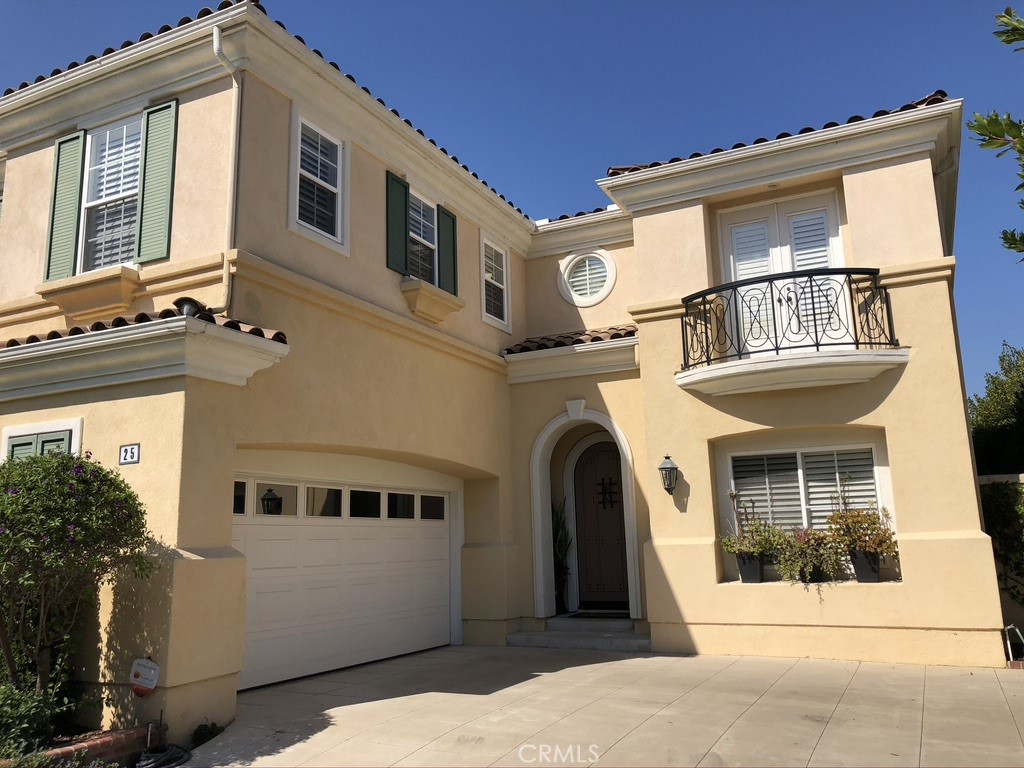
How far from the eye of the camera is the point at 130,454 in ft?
25.0

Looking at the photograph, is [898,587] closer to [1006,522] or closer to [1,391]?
[1006,522]

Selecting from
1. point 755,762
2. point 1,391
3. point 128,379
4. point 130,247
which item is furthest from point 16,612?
point 755,762

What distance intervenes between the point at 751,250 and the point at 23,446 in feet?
31.8

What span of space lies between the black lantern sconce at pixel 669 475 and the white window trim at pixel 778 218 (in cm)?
296

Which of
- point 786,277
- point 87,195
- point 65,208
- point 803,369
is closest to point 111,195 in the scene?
point 87,195

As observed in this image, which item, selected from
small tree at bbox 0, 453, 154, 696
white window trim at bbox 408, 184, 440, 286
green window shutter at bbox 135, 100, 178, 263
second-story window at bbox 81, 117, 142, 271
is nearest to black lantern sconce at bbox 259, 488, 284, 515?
small tree at bbox 0, 453, 154, 696

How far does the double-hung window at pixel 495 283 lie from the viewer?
44.1 feet

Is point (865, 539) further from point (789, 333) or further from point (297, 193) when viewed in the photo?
point (297, 193)

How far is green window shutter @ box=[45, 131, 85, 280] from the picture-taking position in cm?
986

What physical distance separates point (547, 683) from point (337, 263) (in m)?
5.56

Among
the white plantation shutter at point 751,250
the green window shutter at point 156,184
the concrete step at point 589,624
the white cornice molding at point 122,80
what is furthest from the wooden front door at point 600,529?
the white cornice molding at point 122,80

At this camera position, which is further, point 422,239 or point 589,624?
point 589,624

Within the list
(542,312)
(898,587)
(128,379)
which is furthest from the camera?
(542,312)

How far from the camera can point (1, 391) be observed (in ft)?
28.0
